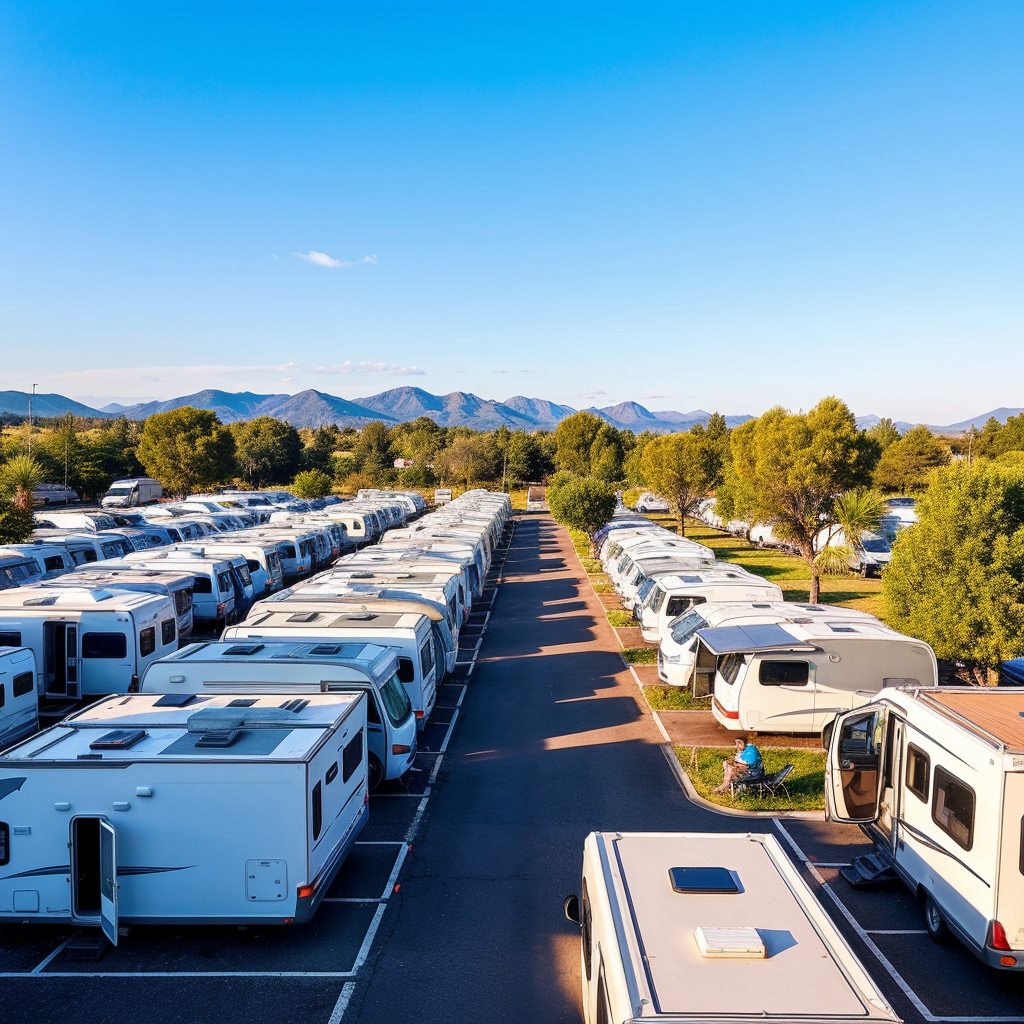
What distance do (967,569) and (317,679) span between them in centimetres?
1201

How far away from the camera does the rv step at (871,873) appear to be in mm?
8648

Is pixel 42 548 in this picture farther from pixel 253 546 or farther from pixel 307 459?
pixel 307 459

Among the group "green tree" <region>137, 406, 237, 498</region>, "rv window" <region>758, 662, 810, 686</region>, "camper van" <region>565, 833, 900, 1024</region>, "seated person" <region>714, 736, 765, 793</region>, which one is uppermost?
"green tree" <region>137, 406, 237, 498</region>

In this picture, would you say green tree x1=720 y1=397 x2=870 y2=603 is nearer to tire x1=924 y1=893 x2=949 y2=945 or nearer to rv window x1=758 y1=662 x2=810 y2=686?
rv window x1=758 y1=662 x2=810 y2=686

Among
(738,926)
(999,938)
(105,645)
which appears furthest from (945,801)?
(105,645)

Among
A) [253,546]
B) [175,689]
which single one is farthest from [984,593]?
[253,546]

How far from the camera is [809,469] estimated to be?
22.6 m

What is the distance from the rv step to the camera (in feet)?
28.4

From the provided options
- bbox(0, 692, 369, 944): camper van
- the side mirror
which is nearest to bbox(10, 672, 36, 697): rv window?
bbox(0, 692, 369, 944): camper van

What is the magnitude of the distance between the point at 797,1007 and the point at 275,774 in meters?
4.80

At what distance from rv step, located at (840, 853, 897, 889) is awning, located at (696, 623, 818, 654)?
13.1ft

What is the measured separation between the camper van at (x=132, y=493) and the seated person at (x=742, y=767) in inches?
1978

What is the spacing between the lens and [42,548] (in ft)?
76.1

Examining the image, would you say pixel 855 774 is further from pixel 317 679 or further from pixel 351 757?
pixel 317 679
